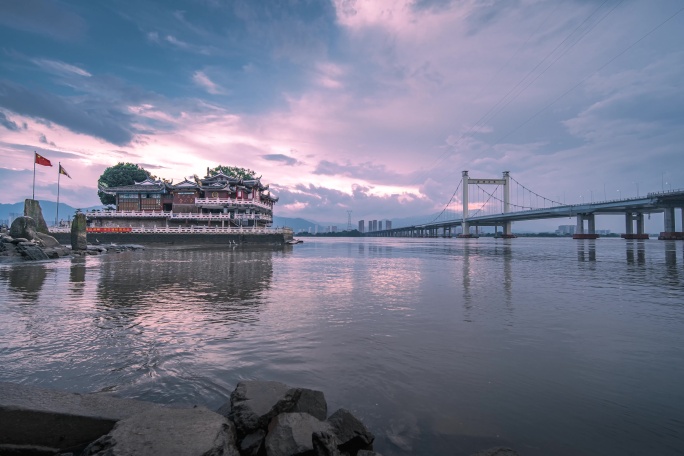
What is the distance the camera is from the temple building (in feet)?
210

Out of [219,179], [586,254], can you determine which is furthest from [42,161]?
[586,254]

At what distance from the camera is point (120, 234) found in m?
57.4

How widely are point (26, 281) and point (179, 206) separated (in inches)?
2066

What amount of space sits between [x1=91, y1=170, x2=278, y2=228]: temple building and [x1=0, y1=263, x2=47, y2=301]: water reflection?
4471 centimetres

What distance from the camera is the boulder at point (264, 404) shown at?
13.3 feet

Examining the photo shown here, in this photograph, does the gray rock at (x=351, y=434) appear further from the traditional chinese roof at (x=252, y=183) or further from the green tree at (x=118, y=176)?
the green tree at (x=118, y=176)

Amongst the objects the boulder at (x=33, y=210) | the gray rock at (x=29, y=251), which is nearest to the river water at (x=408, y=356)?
the gray rock at (x=29, y=251)

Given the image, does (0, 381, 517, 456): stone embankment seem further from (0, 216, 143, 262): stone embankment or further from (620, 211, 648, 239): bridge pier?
(620, 211, 648, 239): bridge pier

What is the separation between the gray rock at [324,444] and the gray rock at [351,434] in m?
0.33

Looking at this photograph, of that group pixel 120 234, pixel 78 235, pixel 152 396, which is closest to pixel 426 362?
pixel 152 396

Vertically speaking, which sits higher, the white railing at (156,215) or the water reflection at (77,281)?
the white railing at (156,215)

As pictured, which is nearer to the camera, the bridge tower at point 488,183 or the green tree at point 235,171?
the green tree at point 235,171

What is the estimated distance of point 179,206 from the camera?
2591 inches

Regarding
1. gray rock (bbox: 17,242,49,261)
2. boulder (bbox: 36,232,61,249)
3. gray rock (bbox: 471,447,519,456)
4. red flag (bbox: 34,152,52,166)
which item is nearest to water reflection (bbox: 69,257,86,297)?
gray rock (bbox: 17,242,49,261)
